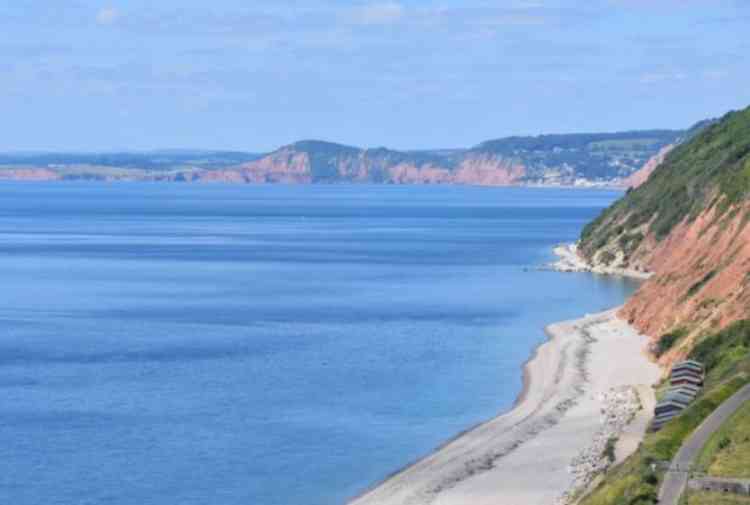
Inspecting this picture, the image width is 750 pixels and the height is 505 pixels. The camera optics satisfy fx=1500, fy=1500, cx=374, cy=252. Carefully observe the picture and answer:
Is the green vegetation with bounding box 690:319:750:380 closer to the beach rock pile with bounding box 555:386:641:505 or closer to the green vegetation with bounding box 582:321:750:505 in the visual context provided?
the green vegetation with bounding box 582:321:750:505

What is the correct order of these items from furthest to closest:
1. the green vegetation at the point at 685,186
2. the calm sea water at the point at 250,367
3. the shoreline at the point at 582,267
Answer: the shoreline at the point at 582,267 → the green vegetation at the point at 685,186 → the calm sea water at the point at 250,367

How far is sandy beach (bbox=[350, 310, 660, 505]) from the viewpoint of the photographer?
45.0 metres

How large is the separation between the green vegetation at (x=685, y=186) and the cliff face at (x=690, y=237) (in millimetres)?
117

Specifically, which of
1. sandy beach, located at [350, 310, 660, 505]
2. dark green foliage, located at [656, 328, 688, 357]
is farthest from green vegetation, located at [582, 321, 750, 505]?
dark green foliage, located at [656, 328, 688, 357]

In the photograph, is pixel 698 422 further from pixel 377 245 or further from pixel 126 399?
pixel 377 245

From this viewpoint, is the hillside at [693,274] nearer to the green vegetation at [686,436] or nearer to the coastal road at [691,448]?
the green vegetation at [686,436]

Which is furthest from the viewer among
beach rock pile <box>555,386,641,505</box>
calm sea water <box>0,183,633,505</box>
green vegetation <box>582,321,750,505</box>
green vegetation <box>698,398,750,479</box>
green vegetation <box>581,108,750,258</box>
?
green vegetation <box>581,108,750,258</box>

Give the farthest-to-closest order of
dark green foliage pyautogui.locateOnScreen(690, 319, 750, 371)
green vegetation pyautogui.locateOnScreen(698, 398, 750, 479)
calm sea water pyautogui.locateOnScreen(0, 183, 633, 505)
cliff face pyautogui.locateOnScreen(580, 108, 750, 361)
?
1. cliff face pyautogui.locateOnScreen(580, 108, 750, 361)
2. dark green foliage pyautogui.locateOnScreen(690, 319, 750, 371)
3. calm sea water pyautogui.locateOnScreen(0, 183, 633, 505)
4. green vegetation pyautogui.locateOnScreen(698, 398, 750, 479)

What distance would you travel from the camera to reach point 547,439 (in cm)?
5256

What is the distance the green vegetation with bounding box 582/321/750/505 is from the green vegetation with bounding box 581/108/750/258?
35061 mm

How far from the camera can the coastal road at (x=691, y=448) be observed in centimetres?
→ 3575

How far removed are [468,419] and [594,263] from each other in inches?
2746

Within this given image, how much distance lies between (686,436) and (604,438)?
8176mm

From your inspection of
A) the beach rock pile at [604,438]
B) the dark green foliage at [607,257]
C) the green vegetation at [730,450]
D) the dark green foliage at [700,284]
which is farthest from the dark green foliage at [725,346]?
the dark green foliage at [607,257]
